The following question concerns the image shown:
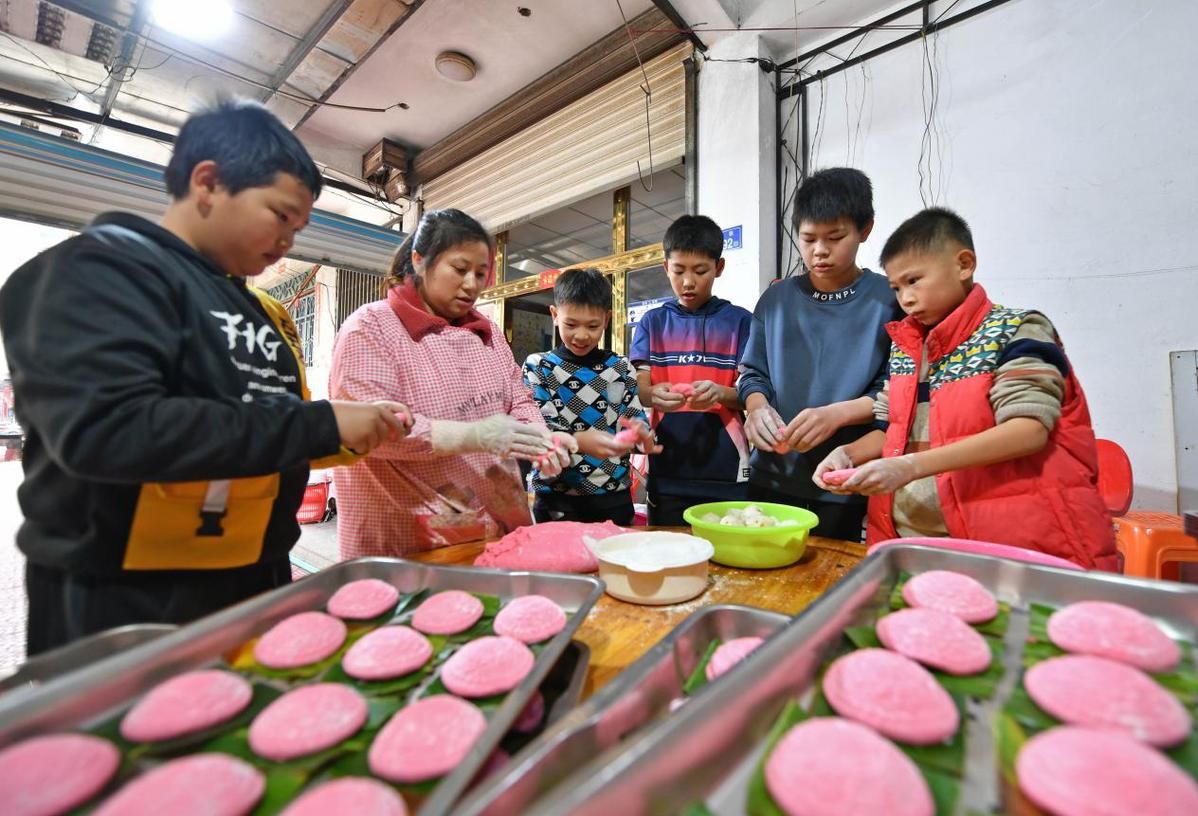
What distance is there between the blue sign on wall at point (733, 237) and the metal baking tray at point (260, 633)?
9.22 feet

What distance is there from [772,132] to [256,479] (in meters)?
3.46

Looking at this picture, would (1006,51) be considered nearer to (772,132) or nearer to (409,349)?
(772,132)

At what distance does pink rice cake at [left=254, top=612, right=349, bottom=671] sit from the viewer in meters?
0.73

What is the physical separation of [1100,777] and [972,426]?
96 cm

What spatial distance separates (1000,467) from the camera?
4.06 ft

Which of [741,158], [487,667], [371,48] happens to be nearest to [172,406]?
[487,667]

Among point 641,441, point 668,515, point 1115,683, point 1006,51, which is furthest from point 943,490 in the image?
point 1006,51

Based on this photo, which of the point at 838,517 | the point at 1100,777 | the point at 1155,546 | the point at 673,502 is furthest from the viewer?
the point at 673,502

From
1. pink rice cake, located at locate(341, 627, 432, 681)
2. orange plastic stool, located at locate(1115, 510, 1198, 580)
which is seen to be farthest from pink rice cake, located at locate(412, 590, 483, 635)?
orange plastic stool, located at locate(1115, 510, 1198, 580)

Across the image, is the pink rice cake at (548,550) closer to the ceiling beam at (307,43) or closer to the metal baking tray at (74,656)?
the metal baking tray at (74,656)

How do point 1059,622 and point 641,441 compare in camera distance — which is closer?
point 1059,622

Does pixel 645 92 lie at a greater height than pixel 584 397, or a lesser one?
greater

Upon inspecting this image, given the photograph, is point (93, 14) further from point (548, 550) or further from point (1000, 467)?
point (1000, 467)

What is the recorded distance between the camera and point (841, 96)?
301 centimetres
